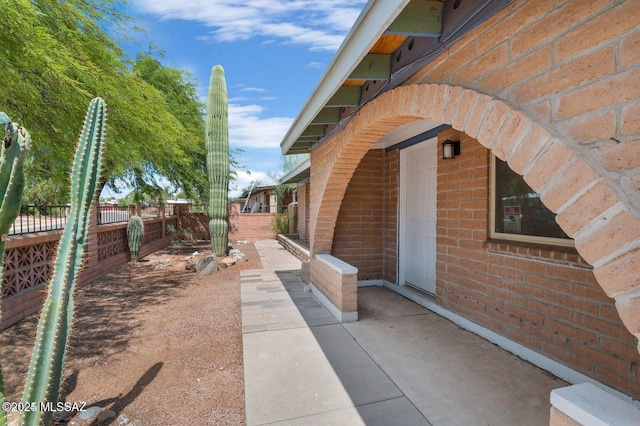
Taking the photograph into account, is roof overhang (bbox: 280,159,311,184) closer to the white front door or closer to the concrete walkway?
the white front door

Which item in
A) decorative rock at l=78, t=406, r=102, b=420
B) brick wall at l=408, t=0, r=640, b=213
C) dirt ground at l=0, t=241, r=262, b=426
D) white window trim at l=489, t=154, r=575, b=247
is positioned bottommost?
dirt ground at l=0, t=241, r=262, b=426

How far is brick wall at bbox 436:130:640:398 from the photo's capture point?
102 inches

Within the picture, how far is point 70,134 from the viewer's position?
4.22 meters

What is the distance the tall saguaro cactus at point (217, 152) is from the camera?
9531 millimetres

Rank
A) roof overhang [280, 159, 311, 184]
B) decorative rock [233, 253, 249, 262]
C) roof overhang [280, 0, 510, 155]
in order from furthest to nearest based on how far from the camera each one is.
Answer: roof overhang [280, 159, 311, 184]
decorative rock [233, 253, 249, 262]
roof overhang [280, 0, 510, 155]

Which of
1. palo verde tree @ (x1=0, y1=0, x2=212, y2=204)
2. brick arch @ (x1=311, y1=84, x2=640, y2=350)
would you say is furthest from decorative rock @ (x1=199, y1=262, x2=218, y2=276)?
brick arch @ (x1=311, y1=84, x2=640, y2=350)

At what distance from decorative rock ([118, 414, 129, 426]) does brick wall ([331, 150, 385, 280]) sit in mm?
4096

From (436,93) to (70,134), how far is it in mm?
4572

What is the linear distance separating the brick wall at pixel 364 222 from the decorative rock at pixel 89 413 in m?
4.17

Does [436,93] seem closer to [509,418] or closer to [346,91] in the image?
[346,91]

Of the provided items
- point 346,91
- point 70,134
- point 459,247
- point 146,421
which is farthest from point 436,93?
point 70,134

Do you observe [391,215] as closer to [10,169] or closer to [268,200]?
[10,169]

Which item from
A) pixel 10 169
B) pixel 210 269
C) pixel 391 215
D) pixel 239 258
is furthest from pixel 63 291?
pixel 239 258

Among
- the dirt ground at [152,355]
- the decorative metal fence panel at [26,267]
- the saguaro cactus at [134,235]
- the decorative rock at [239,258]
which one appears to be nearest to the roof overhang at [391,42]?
the dirt ground at [152,355]
